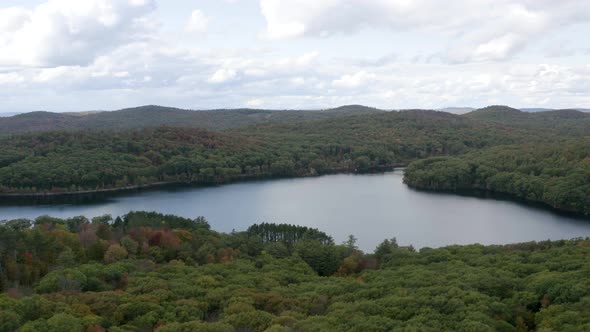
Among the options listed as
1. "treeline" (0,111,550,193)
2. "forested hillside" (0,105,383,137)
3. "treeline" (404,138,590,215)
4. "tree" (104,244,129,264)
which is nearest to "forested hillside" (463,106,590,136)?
"treeline" (0,111,550,193)

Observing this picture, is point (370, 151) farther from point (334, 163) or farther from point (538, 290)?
point (538, 290)

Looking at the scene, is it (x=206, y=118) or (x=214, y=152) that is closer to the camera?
(x=214, y=152)

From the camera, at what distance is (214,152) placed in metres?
83.5

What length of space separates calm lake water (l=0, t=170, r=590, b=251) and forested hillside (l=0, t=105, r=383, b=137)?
82.8 meters

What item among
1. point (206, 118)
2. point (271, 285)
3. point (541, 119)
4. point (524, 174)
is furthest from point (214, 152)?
point (541, 119)

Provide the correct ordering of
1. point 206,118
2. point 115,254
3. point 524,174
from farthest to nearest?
point 206,118 < point 524,174 < point 115,254

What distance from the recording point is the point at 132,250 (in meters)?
27.4

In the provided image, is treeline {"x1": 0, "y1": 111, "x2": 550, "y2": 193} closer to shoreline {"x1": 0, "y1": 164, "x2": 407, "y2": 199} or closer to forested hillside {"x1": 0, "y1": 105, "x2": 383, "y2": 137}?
shoreline {"x1": 0, "y1": 164, "x2": 407, "y2": 199}

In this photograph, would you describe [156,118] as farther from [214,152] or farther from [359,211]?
[359,211]

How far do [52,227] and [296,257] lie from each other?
15.1m

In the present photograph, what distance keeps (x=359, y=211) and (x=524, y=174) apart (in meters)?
22.8

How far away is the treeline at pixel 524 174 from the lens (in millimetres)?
52656

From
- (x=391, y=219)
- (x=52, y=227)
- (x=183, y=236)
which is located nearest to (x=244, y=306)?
(x=183, y=236)

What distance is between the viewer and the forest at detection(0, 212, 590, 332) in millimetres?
16266
